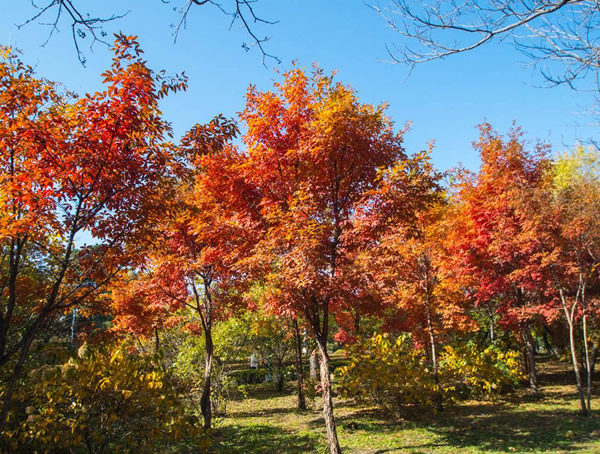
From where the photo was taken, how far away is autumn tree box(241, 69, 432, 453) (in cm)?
552

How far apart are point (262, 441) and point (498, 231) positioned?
8353 millimetres

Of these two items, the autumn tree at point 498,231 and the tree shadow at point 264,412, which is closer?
the autumn tree at point 498,231

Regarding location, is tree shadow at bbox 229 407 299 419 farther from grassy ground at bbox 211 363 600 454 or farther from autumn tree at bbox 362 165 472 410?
autumn tree at bbox 362 165 472 410

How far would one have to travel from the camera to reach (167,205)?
3834mm

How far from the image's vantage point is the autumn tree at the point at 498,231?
10.1 meters

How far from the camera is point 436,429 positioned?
25.5 ft

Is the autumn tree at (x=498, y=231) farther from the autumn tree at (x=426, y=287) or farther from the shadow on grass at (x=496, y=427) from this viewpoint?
the shadow on grass at (x=496, y=427)

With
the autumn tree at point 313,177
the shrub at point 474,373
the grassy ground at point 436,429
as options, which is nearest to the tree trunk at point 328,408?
the autumn tree at point 313,177

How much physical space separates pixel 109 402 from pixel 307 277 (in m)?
2.87

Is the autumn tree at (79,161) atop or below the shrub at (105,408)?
atop

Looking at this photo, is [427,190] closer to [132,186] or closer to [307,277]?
[307,277]

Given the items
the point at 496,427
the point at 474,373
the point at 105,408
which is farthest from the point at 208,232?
the point at 474,373

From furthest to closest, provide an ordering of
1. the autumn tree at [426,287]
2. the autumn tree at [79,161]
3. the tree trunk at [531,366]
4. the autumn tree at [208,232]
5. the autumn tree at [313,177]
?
1. the tree trunk at [531,366]
2. the autumn tree at [426,287]
3. the autumn tree at [313,177]
4. the autumn tree at [208,232]
5. the autumn tree at [79,161]

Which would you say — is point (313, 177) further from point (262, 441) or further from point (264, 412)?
point (264, 412)
